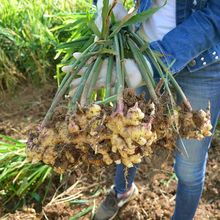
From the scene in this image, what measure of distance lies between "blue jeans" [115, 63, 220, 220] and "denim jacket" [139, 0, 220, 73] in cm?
12

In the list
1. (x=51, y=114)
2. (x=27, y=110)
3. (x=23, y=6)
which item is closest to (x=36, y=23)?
(x=23, y=6)

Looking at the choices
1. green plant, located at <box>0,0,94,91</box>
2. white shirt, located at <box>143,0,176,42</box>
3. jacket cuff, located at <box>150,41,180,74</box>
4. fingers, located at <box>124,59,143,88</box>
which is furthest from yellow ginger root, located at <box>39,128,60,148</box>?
green plant, located at <box>0,0,94,91</box>

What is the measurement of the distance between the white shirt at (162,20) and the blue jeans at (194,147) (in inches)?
5.0

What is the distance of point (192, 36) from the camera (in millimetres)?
1132

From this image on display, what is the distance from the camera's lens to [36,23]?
2.49 metres

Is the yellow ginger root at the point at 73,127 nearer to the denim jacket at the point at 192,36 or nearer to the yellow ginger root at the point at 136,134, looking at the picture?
the yellow ginger root at the point at 136,134

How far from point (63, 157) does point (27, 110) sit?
Answer: 63.7 inches

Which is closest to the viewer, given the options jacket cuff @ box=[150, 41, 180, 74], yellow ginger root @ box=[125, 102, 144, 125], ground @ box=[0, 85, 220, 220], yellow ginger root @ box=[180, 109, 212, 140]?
yellow ginger root @ box=[125, 102, 144, 125]

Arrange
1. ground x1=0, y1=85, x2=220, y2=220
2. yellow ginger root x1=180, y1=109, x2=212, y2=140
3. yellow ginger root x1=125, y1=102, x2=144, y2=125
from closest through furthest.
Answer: yellow ginger root x1=125, y1=102, x2=144, y2=125
yellow ginger root x1=180, y1=109, x2=212, y2=140
ground x1=0, y1=85, x2=220, y2=220

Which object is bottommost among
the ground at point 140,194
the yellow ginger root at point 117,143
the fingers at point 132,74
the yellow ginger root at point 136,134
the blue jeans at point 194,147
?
the ground at point 140,194

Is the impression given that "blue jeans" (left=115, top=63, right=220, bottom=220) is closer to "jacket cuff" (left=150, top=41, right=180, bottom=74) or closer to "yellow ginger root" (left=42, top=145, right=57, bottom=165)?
"jacket cuff" (left=150, top=41, right=180, bottom=74)

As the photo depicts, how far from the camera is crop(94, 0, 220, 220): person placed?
113cm

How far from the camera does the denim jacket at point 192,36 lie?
44.1 inches

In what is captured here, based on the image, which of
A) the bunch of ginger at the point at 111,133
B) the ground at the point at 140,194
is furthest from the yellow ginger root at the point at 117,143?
the ground at the point at 140,194
